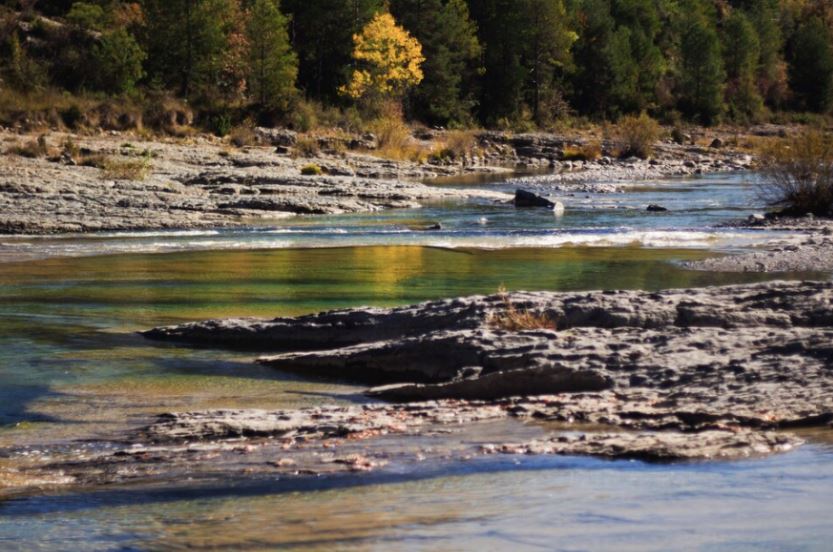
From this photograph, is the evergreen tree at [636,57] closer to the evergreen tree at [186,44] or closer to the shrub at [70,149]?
the evergreen tree at [186,44]

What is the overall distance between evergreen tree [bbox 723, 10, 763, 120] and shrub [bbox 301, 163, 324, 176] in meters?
65.3

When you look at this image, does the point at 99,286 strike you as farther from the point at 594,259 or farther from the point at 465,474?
the point at 465,474

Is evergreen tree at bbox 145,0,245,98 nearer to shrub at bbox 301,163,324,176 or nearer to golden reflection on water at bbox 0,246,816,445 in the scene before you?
shrub at bbox 301,163,324,176

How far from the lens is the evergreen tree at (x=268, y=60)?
208 feet

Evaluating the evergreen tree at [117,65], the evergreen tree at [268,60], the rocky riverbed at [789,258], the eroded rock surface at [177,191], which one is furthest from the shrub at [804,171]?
the evergreen tree at [117,65]

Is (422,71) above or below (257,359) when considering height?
above

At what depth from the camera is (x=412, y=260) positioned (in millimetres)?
21297

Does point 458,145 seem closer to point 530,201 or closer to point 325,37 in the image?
point 325,37

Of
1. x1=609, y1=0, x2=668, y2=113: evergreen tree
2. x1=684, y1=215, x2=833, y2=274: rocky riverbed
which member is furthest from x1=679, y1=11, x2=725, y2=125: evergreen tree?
x1=684, y1=215, x2=833, y2=274: rocky riverbed

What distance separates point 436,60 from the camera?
257 feet

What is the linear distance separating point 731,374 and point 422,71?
229 ft

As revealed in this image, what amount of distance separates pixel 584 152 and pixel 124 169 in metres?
32.6

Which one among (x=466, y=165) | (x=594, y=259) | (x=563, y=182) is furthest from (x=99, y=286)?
(x=466, y=165)

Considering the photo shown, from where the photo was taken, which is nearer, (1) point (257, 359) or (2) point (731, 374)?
(2) point (731, 374)
